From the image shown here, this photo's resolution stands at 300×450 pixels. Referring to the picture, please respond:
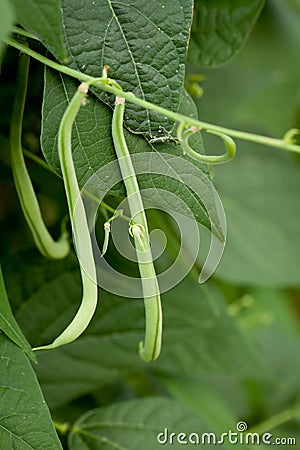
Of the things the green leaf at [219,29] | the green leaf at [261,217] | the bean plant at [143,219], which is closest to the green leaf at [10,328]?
the bean plant at [143,219]

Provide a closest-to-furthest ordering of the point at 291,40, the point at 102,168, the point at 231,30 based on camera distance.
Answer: the point at 102,168, the point at 231,30, the point at 291,40

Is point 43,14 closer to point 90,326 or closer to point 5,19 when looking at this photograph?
point 5,19

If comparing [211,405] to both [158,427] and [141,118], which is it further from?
[141,118]

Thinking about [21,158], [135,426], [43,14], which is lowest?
[135,426]

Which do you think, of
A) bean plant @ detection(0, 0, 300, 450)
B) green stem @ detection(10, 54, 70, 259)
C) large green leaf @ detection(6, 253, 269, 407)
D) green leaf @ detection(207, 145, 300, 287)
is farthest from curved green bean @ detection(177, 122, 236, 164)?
green leaf @ detection(207, 145, 300, 287)

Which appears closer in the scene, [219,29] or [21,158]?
[21,158]

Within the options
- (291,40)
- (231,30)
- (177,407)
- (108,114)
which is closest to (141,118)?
(108,114)

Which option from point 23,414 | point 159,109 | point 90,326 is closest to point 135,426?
point 90,326
